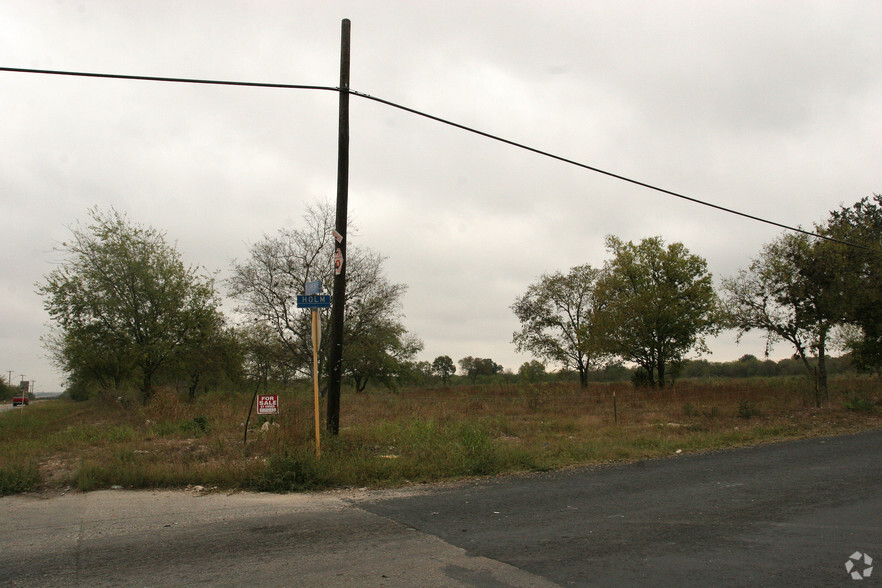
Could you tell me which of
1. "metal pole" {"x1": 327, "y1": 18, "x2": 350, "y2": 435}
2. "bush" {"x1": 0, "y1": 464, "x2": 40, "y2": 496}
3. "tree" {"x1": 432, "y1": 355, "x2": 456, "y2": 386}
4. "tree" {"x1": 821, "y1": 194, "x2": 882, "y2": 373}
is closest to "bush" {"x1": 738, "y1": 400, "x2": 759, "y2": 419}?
"tree" {"x1": 821, "y1": 194, "x2": 882, "y2": 373}

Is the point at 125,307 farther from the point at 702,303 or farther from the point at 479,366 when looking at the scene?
the point at 479,366

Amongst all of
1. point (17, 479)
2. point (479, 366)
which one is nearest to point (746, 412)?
point (17, 479)

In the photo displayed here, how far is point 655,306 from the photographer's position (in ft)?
129

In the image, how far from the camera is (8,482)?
8.74 meters

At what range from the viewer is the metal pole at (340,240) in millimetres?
10898

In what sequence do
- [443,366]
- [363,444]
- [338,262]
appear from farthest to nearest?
[443,366] < [363,444] < [338,262]

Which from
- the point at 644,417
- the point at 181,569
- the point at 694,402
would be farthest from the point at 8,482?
the point at 694,402

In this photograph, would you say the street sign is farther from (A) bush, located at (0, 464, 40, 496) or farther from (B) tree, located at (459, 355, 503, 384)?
(B) tree, located at (459, 355, 503, 384)

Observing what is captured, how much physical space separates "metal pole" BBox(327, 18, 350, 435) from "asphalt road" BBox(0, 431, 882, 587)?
2714mm

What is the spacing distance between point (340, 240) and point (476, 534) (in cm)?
661

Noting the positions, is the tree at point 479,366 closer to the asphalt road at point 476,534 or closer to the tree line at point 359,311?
the tree line at point 359,311

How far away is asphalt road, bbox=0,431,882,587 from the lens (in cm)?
484

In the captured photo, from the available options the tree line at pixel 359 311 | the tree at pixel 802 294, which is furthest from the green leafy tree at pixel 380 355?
the tree at pixel 802 294

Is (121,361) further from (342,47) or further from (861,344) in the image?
(861,344)
